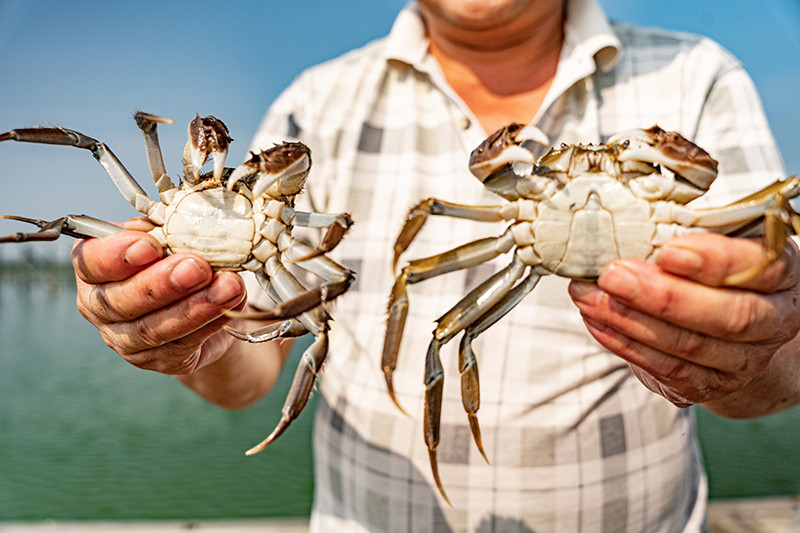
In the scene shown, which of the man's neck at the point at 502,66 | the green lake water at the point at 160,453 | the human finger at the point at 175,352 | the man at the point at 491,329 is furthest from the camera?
the green lake water at the point at 160,453

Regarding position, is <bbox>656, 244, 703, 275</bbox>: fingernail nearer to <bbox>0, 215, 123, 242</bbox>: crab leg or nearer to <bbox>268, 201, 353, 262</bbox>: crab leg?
<bbox>268, 201, 353, 262</bbox>: crab leg

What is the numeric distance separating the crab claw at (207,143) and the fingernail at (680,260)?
1.18m

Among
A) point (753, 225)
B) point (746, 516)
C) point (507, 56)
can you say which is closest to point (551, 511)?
point (753, 225)

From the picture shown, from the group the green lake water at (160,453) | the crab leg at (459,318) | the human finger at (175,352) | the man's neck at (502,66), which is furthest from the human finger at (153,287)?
the green lake water at (160,453)

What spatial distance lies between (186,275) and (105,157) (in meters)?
0.61

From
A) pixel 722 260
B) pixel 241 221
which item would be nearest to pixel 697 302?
pixel 722 260

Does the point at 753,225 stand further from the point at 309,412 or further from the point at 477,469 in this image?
the point at 309,412

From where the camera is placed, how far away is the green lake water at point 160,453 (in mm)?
7566

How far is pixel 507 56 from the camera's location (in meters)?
2.73

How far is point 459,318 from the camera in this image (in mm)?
1716

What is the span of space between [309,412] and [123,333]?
9383mm

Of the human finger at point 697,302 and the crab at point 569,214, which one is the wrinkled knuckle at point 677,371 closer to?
the human finger at point 697,302

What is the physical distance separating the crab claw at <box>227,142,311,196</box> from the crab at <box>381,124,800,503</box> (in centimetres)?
34

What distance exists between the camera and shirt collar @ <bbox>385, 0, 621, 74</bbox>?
8.33ft
